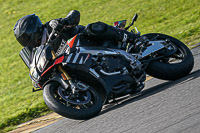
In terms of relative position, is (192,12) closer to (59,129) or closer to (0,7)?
(59,129)

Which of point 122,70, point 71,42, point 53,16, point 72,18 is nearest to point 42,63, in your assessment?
point 71,42

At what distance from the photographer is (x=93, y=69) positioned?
474cm

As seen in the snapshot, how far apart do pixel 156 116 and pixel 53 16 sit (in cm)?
1652

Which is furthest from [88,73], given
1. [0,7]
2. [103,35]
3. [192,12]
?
[0,7]

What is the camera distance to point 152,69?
5363 mm

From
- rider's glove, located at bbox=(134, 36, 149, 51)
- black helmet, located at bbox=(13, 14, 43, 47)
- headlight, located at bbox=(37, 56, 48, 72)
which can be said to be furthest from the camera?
rider's glove, located at bbox=(134, 36, 149, 51)

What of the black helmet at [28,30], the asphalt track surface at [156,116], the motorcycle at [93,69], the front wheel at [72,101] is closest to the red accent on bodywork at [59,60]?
the motorcycle at [93,69]

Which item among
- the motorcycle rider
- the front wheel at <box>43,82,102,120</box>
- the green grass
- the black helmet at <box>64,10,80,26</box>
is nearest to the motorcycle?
the front wheel at <box>43,82,102,120</box>

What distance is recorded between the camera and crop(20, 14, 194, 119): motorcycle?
4.34m

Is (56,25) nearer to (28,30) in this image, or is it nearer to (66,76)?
(28,30)

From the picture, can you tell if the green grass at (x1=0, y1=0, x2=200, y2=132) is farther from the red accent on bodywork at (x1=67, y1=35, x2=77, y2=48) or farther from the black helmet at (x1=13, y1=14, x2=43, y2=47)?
the red accent on bodywork at (x1=67, y1=35, x2=77, y2=48)

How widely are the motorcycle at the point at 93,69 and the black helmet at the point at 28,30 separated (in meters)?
0.19

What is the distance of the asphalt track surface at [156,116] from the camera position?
10.5 ft

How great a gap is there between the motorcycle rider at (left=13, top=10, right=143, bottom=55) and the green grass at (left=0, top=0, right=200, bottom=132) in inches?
79.9
